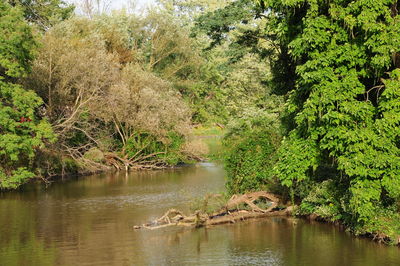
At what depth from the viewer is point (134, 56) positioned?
5469 centimetres

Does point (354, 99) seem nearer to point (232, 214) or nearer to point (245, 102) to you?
point (232, 214)

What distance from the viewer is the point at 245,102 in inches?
1997

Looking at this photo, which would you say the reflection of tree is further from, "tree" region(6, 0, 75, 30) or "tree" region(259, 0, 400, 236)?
"tree" region(6, 0, 75, 30)

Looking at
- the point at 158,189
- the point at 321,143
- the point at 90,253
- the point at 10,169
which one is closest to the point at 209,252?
the point at 90,253

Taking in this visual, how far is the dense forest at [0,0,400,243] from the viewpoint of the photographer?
18.4 meters

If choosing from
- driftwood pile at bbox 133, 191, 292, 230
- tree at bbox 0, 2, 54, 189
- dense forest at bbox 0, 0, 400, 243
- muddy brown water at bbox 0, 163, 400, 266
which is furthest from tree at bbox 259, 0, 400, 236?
tree at bbox 0, 2, 54, 189

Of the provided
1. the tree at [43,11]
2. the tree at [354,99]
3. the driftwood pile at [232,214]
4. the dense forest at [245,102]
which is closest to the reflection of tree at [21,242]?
the driftwood pile at [232,214]

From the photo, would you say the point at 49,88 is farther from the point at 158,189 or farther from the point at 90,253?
the point at 90,253

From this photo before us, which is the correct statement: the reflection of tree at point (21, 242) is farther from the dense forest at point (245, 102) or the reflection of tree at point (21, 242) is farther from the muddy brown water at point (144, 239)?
the dense forest at point (245, 102)

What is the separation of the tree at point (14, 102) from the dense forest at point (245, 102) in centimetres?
9

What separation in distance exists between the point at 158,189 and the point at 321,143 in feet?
53.6

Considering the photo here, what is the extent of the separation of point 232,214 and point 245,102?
28.6 meters

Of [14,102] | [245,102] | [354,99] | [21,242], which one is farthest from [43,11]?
[354,99]

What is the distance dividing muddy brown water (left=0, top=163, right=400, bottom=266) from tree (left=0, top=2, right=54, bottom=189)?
2385mm
